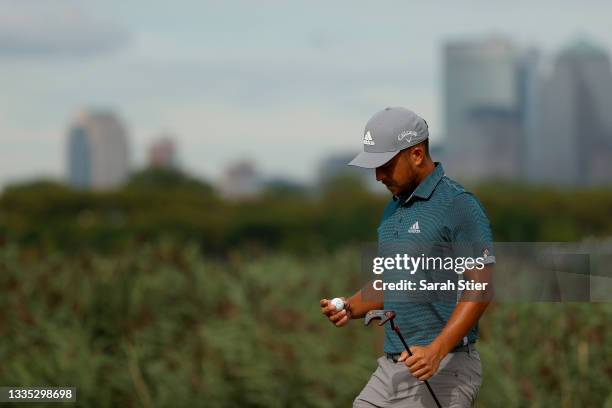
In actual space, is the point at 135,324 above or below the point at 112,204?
above

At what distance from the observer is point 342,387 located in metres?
8.98

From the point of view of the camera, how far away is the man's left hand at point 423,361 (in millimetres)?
3617

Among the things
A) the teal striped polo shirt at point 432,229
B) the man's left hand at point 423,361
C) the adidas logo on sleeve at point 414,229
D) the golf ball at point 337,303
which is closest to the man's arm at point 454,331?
the man's left hand at point 423,361

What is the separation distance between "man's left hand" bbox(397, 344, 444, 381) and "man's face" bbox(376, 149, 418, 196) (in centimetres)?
57

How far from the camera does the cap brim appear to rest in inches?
144

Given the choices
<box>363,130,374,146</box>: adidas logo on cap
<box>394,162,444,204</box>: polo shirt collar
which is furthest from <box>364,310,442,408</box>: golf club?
<box>363,130,374,146</box>: adidas logo on cap

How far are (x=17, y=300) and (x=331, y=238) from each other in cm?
4375

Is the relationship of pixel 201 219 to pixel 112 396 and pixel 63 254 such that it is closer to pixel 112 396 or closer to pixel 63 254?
pixel 63 254


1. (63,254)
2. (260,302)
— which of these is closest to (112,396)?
(260,302)

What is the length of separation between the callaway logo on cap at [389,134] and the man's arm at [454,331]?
0.48 meters

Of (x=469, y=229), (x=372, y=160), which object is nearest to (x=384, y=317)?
(x=469, y=229)

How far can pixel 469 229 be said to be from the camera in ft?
12.3

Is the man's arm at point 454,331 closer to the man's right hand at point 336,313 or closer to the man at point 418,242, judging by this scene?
the man at point 418,242

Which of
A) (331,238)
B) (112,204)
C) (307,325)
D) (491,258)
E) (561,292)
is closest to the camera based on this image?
(491,258)
